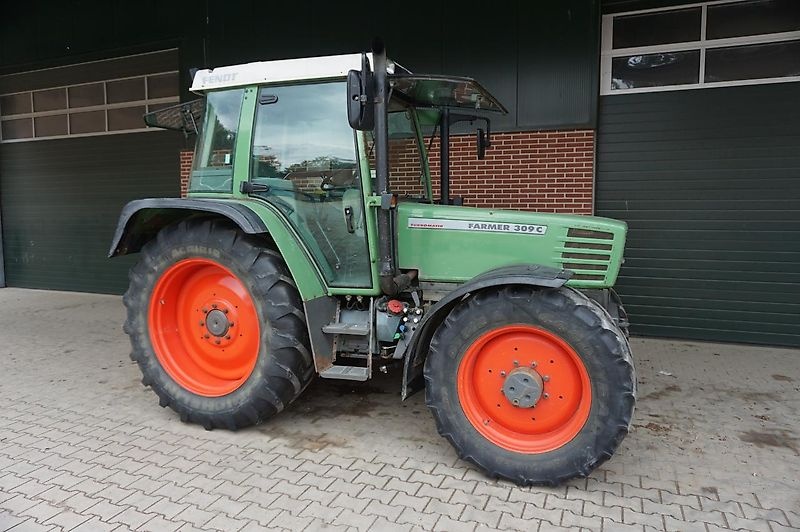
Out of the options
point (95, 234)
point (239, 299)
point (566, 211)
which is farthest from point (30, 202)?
point (566, 211)

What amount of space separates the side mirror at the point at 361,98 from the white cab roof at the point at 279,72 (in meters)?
0.40

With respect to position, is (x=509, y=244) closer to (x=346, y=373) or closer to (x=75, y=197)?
(x=346, y=373)

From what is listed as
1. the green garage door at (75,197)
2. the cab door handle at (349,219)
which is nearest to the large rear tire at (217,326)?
the cab door handle at (349,219)

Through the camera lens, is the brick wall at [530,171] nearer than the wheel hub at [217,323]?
No

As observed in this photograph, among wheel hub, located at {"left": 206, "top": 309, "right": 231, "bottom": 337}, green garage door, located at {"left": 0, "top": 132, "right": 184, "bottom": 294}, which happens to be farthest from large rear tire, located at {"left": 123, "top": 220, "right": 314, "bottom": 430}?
green garage door, located at {"left": 0, "top": 132, "right": 184, "bottom": 294}

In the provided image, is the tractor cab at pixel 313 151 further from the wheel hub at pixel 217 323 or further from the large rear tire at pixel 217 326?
the wheel hub at pixel 217 323

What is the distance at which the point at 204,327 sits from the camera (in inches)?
156

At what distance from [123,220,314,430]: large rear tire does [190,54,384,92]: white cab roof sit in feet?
3.19

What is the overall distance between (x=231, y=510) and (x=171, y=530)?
0.97ft

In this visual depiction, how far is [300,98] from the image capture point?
3.68 meters

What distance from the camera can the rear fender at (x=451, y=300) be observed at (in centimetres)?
307

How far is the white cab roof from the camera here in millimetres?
3516

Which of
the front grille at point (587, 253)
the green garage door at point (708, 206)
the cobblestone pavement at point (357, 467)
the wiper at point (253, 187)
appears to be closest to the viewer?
the cobblestone pavement at point (357, 467)

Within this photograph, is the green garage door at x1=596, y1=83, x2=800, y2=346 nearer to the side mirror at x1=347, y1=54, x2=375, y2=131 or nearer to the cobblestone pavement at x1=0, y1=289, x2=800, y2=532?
the cobblestone pavement at x1=0, y1=289, x2=800, y2=532
